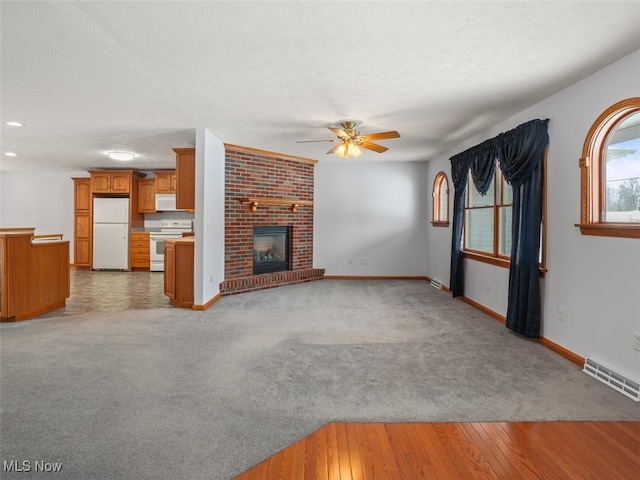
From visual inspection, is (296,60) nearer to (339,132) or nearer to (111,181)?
(339,132)

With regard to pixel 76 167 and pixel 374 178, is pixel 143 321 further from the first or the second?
pixel 76 167

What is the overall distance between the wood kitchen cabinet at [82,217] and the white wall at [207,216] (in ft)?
15.1

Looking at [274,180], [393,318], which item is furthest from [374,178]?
[393,318]

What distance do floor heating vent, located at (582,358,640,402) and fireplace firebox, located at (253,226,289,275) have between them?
467 cm

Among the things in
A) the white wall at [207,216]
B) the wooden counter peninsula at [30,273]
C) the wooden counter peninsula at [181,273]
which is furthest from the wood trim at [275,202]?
the wooden counter peninsula at [30,273]

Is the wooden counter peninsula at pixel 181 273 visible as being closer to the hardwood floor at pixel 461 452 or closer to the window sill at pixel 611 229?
the hardwood floor at pixel 461 452

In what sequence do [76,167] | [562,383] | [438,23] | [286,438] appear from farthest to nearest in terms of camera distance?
1. [76,167]
2. [562,383]
3. [438,23]
4. [286,438]

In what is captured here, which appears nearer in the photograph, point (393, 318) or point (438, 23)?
point (438, 23)

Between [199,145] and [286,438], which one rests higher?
[199,145]

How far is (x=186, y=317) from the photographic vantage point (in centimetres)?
410

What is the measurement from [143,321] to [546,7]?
4.46m

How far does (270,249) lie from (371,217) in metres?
2.13

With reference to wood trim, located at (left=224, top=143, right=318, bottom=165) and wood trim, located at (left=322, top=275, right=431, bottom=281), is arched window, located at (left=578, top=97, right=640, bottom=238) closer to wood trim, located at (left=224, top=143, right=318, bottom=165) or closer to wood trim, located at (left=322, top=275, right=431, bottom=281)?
wood trim, located at (left=322, top=275, right=431, bottom=281)

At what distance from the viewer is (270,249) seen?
20.6ft
